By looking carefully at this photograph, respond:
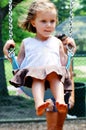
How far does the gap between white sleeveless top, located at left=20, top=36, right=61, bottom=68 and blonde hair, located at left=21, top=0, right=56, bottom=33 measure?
13 centimetres

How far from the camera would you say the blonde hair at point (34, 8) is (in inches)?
111

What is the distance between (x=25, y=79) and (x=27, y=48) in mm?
262

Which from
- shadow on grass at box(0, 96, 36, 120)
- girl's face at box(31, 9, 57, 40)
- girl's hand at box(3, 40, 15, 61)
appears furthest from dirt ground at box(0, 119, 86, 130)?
girl's face at box(31, 9, 57, 40)

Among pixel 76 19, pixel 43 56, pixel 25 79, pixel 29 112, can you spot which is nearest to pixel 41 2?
pixel 43 56

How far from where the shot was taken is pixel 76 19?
30.5m

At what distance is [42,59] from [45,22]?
9.9 inches

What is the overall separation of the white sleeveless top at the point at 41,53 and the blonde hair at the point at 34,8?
13 centimetres

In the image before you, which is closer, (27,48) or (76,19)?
(27,48)

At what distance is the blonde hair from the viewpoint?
2811 mm

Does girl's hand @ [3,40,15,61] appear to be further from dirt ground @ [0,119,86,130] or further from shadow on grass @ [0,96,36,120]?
shadow on grass @ [0,96,36,120]

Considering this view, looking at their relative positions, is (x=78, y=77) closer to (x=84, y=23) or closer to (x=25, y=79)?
(x=25, y=79)

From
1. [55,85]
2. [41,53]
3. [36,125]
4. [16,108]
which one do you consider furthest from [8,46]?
[16,108]

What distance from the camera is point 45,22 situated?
278 centimetres

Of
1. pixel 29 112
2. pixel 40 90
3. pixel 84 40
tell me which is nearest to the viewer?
pixel 40 90
